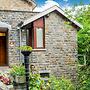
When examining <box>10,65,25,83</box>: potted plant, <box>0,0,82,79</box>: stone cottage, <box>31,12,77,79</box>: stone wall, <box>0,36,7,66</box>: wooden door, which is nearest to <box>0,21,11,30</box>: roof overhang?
<box>0,0,82,79</box>: stone cottage

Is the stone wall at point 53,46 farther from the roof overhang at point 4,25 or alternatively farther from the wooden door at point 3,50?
the wooden door at point 3,50

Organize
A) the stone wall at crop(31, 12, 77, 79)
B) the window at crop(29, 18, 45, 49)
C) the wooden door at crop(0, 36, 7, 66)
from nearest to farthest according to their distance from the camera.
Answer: the window at crop(29, 18, 45, 49)
the stone wall at crop(31, 12, 77, 79)
the wooden door at crop(0, 36, 7, 66)

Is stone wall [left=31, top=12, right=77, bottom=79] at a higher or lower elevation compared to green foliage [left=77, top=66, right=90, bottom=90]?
higher

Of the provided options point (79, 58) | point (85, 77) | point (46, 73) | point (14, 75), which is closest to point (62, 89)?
point (85, 77)

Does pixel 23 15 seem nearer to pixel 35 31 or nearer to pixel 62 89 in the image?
pixel 35 31

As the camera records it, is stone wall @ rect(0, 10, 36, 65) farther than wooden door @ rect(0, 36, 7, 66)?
No

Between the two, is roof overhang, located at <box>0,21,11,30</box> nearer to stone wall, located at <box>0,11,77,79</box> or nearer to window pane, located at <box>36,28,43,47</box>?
stone wall, located at <box>0,11,77,79</box>

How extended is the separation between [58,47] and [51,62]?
1.13m

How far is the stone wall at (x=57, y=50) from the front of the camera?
96.5 ft

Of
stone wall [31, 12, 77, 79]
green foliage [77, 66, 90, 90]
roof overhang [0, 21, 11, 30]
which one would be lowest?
green foliage [77, 66, 90, 90]

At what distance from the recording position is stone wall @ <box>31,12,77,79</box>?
1158 inches

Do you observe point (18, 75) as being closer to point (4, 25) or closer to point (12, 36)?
point (4, 25)

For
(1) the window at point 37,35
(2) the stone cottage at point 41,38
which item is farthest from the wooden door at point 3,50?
(1) the window at point 37,35

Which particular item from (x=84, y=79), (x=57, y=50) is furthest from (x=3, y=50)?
(x=84, y=79)
